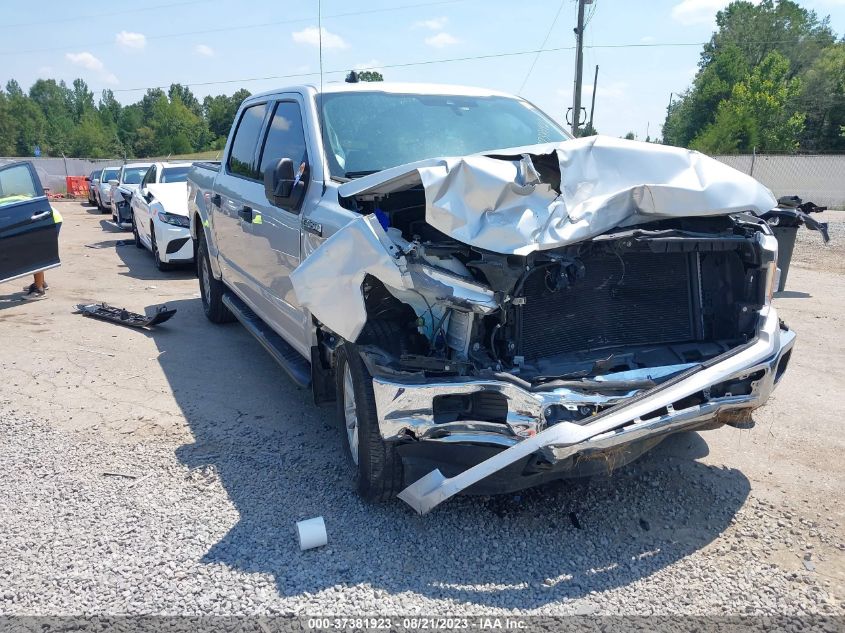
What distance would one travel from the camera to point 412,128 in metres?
4.63

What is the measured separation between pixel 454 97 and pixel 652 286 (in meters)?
2.22

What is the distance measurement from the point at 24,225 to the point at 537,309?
7581 mm

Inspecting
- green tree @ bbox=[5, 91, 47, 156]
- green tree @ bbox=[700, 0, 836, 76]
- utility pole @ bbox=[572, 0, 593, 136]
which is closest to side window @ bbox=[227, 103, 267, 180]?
utility pole @ bbox=[572, 0, 593, 136]

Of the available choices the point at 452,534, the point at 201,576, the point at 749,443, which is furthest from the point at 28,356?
the point at 749,443

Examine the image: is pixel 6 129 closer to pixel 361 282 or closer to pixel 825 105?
pixel 825 105

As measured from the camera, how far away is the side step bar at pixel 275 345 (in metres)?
4.62

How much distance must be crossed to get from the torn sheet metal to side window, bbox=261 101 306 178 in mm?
1385

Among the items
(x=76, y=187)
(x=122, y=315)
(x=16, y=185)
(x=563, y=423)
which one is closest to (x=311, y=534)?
(x=563, y=423)

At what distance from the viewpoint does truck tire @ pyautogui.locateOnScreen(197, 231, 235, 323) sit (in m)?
7.48

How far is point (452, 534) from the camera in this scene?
11.3ft

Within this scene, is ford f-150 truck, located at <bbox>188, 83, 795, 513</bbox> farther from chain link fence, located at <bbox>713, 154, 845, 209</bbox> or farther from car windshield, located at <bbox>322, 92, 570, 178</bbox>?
chain link fence, located at <bbox>713, 154, 845, 209</bbox>

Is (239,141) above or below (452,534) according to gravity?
above

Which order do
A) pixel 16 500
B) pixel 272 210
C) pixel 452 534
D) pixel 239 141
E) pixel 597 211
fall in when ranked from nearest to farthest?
pixel 597 211 → pixel 452 534 → pixel 16 500 → pixel 272 210 → pixel 239 141

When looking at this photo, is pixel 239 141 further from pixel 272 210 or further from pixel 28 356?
pixel 28 356
